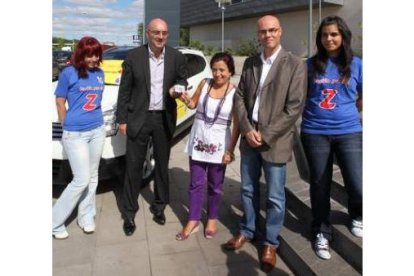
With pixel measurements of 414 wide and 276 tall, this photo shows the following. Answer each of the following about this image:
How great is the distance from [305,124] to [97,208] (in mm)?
2574

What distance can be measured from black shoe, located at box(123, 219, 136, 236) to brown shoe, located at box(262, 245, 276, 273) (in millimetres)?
1327

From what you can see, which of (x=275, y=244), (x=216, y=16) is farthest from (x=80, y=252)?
(x=216, y=16)

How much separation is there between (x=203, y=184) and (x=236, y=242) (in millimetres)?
611

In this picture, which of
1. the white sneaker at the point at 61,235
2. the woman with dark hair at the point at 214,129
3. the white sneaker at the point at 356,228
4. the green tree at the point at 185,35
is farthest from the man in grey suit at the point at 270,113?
the green tree at the point at 185,35

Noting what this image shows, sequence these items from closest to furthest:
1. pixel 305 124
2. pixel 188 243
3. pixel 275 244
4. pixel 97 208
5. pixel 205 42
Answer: pixel 305 124
pixel 275 244
pixel 188 243
pixel 97 208
pixel 205 42

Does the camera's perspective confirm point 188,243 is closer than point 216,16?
Yes

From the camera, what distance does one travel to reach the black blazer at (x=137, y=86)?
3840 mm

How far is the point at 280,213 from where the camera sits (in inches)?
131

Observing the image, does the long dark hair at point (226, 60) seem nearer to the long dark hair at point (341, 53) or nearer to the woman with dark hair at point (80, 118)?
the long dark hair at point (341, 53)

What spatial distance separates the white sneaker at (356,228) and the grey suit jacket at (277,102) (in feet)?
2.41

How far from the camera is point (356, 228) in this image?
10.5 ft
